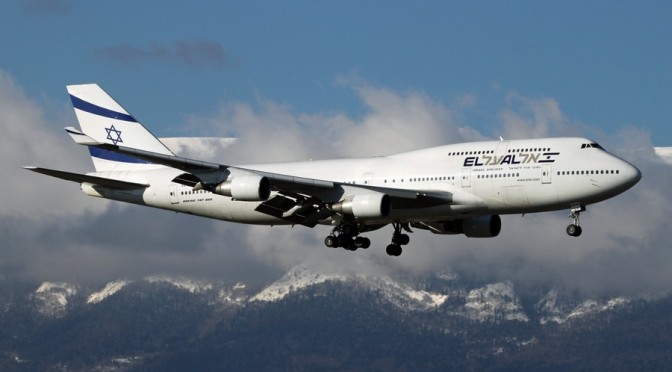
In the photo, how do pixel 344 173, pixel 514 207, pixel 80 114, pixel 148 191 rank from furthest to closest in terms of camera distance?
1. pixel 80 114
2. pixel 148 191
3. pixel 344 173
4. pixel 514 207

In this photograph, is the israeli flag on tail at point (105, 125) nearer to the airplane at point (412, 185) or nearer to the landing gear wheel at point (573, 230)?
the airplane at point (412, 185)


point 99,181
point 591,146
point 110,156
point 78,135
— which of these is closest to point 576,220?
point 591,146

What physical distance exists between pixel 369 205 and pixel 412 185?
160 inches

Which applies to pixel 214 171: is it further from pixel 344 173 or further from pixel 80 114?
pixel 80 114

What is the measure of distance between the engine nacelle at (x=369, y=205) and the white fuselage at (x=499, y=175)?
4.32 feet

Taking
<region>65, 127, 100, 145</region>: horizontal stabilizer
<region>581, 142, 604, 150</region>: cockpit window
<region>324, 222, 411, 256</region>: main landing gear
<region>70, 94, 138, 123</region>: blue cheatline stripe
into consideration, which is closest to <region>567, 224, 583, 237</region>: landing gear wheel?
<region>581, 142, 604, 150</region>: cockpit window

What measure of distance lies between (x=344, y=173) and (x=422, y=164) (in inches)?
217

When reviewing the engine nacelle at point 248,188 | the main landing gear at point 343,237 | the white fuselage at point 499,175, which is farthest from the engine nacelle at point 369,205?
the engine nacelle at point 248,188

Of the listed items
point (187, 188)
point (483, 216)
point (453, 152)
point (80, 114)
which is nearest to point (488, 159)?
point (453, 152)

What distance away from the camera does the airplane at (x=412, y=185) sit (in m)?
73.4

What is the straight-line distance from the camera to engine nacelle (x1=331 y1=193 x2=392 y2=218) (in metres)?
74.2

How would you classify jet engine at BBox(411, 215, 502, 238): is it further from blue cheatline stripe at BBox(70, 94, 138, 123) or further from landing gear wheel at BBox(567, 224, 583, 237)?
blue cheatline stripe at BBox(70, 94, 138, 123)

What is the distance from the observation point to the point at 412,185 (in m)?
77.2

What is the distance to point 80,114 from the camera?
302ft
